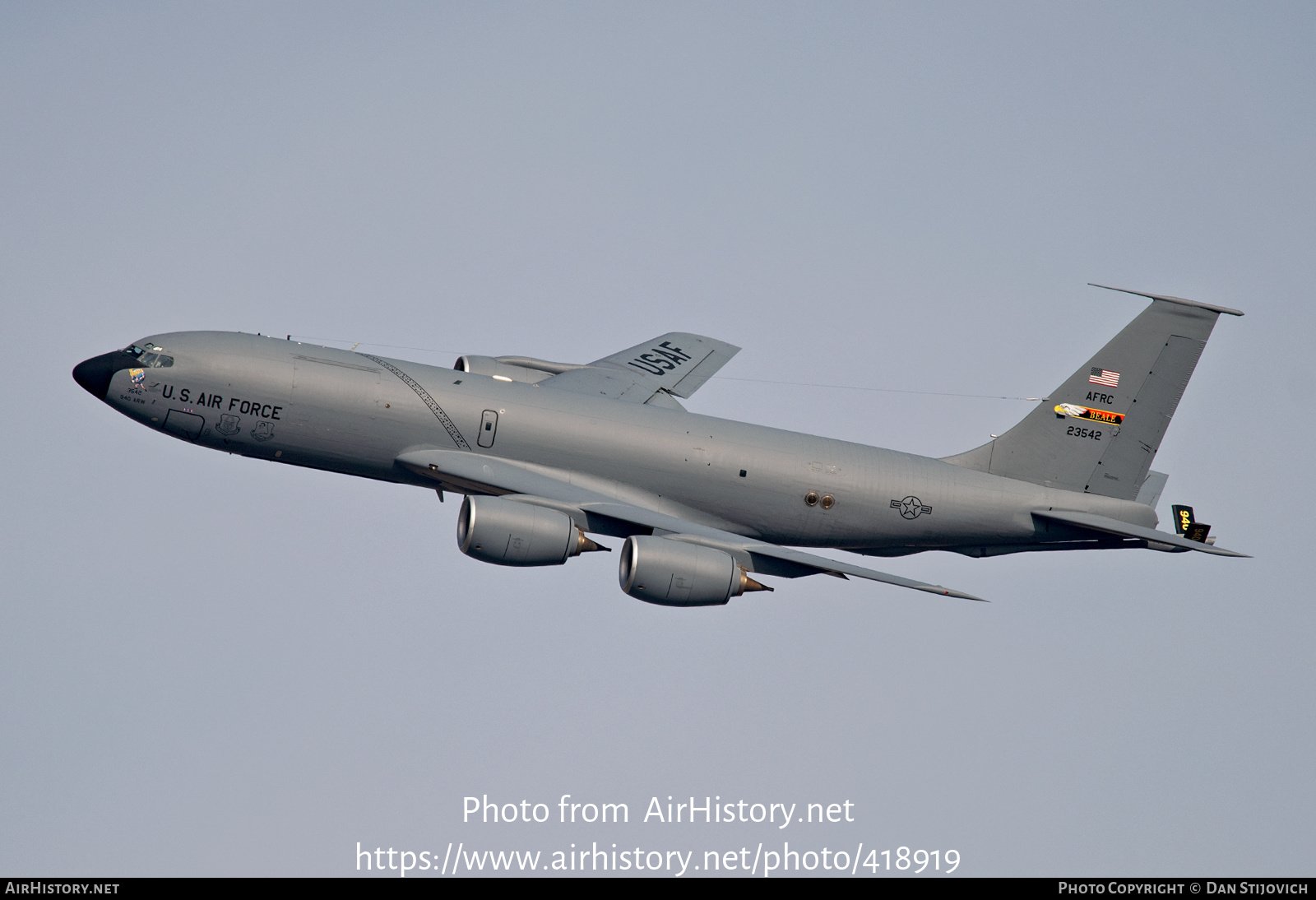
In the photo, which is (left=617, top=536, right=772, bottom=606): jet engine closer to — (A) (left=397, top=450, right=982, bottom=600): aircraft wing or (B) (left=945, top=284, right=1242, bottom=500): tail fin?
(A) (left=397, top=450, right=982, bottom=600): aircraft wing

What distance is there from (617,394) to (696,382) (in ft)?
13.3

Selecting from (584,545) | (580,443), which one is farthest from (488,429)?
(584,545)

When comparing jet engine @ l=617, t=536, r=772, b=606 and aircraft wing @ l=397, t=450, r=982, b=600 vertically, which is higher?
aircraft wing @ l=397, t=450, r=982, b=600

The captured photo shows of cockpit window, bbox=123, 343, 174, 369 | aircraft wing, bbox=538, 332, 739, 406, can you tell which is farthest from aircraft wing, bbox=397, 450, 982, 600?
cockpit window, bbox=123, 343, 174, 369

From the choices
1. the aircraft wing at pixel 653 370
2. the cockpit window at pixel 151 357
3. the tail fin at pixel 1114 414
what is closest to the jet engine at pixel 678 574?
the aircraft wing at pixel 653 370

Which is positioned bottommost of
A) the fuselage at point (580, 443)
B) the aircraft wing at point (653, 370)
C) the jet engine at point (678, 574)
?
the jet engine at point (678, 574)

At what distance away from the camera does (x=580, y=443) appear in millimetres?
45344

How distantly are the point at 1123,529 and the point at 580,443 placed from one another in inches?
695

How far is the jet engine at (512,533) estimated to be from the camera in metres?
42.4

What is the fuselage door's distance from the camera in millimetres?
45062

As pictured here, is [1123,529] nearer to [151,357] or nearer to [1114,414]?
[1114,414]

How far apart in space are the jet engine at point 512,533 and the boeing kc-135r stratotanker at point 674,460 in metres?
0.05

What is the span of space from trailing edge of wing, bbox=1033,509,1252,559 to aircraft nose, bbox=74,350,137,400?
1155 inches

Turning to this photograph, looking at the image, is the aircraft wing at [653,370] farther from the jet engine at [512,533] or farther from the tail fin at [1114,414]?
the tail fin at [1114,414]
